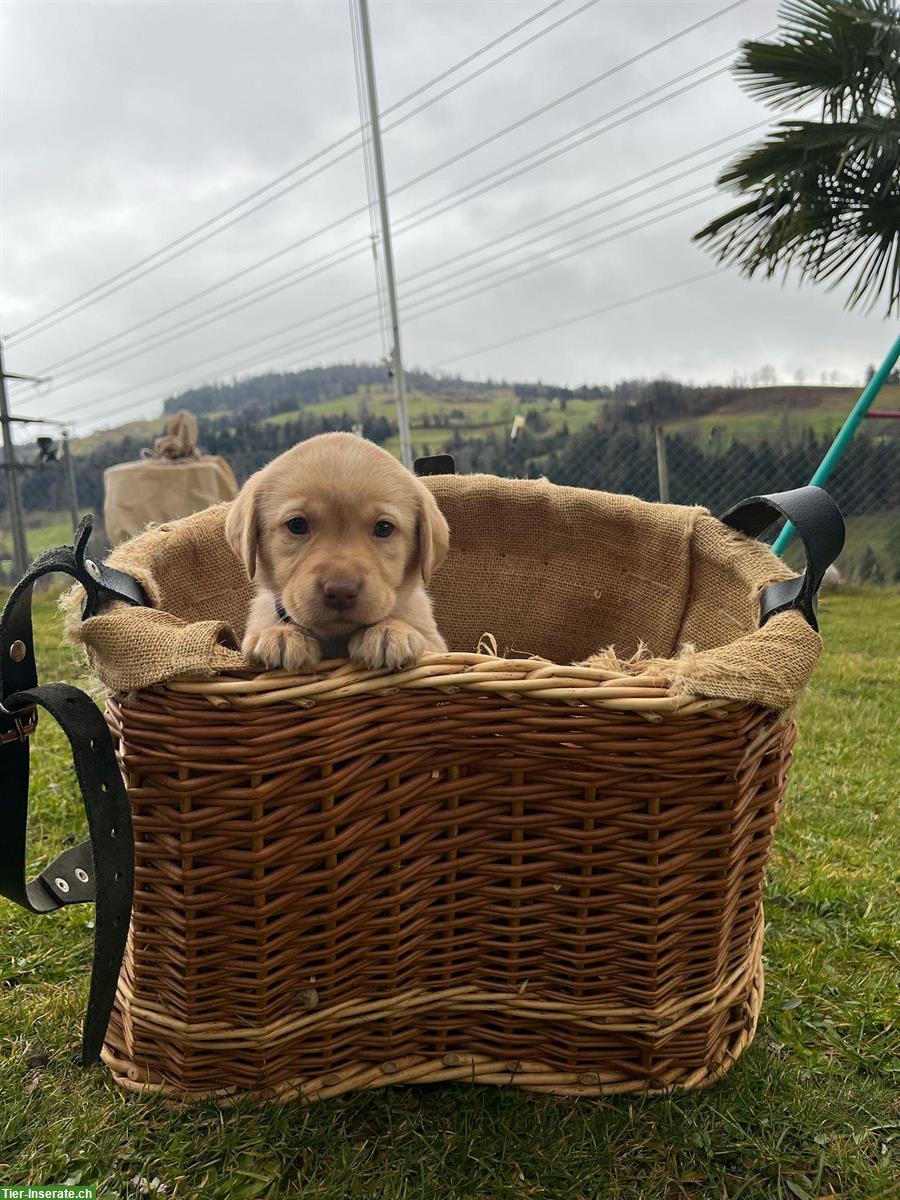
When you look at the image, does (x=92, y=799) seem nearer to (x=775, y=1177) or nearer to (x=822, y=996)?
(x=775, y=1177)

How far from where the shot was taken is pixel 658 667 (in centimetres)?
140

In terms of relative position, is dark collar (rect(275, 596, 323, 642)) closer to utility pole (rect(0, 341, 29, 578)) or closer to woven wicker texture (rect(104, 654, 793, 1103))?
woven wicker texture (rect(104, 654, 793, 1103))

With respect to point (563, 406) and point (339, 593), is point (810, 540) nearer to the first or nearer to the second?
point (339, 593)

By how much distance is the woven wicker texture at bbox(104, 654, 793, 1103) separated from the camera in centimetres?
129

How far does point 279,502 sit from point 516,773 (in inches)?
31.1

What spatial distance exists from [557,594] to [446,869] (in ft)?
4.93

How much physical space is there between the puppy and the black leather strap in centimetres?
89

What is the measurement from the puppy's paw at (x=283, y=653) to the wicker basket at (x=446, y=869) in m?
0.03

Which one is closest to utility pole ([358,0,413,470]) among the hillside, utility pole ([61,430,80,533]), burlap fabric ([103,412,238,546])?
the hillside

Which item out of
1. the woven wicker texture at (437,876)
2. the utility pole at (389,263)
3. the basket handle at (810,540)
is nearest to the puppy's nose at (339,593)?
the woven wicker texture at (437,876)

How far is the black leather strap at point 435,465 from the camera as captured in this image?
9.37 feet

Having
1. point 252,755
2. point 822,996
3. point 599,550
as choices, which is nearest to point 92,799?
point 252,755

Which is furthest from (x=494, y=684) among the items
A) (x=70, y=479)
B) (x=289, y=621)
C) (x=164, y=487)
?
(x=70, y=479)

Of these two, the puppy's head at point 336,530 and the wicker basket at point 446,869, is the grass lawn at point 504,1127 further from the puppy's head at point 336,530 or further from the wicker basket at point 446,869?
the puppy's head at point 336,530
